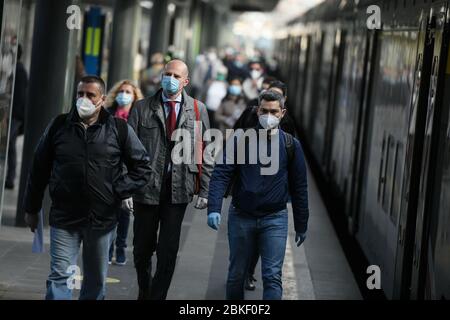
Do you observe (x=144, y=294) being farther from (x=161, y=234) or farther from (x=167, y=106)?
(x=167, y=106)

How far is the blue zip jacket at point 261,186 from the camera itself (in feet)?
26.8

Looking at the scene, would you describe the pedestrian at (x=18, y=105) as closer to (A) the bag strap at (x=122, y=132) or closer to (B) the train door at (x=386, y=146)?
(B) the train door at (x=386, y=146)

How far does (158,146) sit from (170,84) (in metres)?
0.46

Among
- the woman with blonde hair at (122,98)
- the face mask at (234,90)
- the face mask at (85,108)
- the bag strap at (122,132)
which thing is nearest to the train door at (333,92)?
the face mask at (234,90)

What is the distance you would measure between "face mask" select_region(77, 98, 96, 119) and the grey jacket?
108cm

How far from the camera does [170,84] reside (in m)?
8.67

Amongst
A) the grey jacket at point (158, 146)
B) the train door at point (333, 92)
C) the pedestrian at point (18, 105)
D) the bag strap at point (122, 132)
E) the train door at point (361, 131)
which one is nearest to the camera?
the bag strap at point (122, 132)

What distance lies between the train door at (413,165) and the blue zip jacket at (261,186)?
87 cm

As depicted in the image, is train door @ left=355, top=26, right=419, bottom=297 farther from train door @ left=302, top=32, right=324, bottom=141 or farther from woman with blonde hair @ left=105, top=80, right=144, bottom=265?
train door @ left=302, top=32, right=324, bottom=141

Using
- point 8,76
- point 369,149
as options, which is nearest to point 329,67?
point 369,149

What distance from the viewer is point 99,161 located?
7.59 m

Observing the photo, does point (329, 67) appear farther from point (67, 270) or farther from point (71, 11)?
point (67, 270)

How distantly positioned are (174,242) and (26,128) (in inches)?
190

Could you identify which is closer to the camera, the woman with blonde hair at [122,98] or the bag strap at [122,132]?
the bag strap at [122,132]
